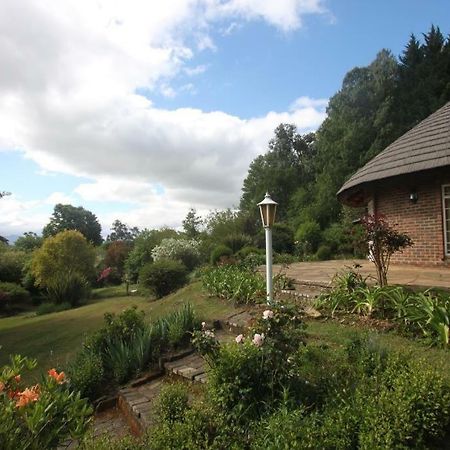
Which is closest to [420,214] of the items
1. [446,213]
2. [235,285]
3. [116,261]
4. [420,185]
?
[446,213]

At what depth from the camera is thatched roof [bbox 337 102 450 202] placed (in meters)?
9.31

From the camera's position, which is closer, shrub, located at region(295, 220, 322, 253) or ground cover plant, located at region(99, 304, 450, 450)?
ground cover plant, located at region(99, 304, 450, 450)

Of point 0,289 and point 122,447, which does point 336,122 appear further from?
point 122,447

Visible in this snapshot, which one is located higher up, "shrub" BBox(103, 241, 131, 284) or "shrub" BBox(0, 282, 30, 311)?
"shrub" BBox(103, 241, 131, 284)

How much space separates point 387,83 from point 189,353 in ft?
98.3

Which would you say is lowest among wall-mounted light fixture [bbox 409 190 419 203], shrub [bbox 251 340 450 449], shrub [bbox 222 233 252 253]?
shrub [bbox 251 340 450 449]

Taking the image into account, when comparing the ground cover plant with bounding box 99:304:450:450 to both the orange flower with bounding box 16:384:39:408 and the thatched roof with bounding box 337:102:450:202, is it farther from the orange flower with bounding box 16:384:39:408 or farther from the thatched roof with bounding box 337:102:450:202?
the thatched roof with bounding box 337:102:450:202

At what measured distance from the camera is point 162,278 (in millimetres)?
12891

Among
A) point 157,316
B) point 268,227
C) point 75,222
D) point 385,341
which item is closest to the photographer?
point 385,341

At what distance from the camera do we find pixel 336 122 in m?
30.7

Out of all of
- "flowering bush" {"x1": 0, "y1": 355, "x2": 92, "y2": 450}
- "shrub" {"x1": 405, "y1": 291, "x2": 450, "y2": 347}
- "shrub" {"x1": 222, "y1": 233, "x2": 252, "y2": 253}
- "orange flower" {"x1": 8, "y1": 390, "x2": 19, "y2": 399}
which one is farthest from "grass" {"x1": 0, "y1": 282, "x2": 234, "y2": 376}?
"shrub" {"x1": 222, "y1": 233, "x2": 252, "y2": 253}

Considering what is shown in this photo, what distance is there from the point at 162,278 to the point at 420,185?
8426 mm

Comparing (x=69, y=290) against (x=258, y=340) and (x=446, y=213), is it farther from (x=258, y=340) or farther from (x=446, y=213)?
(x=258, y=340)

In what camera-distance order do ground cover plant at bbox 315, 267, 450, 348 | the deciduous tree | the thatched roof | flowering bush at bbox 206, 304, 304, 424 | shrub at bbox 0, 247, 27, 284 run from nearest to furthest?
flowering bush at bbox 206, 304, 304, 424 → ground cover plant at bbox 315, 267, 450, 348 → the thatched roof → shrub at bbox 0, 247, 27, 284 → the deciduous tree
